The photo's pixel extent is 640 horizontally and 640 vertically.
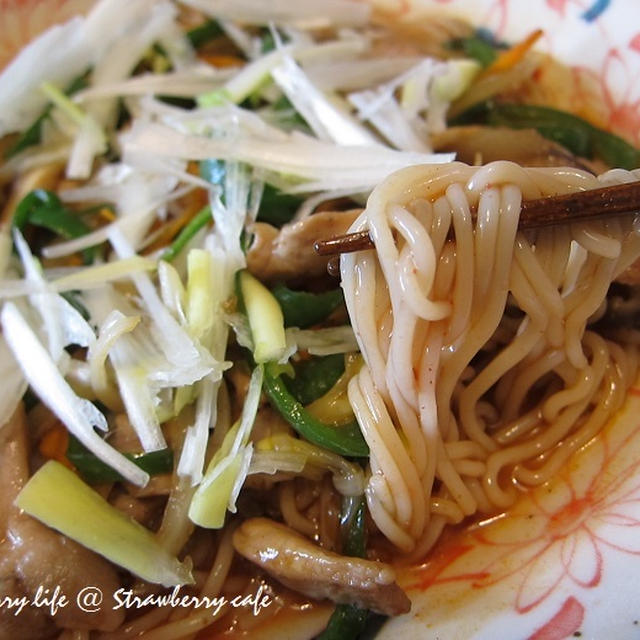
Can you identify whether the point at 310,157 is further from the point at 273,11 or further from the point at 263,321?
the point at 273,11

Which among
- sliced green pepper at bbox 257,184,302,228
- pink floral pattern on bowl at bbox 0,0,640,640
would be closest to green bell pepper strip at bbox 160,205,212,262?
sliced green pepper at bbox 257,184,302,228

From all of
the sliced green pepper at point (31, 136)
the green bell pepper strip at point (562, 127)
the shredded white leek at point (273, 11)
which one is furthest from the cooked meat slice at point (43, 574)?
the shredded white leek at point (273, 11)

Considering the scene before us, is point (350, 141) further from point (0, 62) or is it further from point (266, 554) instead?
point (0, 62)

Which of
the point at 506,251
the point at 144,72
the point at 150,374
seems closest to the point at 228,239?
the point at 150,374

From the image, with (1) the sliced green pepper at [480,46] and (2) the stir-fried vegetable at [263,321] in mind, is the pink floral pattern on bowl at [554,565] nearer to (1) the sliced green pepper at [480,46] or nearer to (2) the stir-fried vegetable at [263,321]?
(2) the stir-fried vegetable at [263,321]

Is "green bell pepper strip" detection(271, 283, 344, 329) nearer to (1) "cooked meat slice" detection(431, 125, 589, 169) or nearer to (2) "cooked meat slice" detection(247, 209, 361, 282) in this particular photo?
(2) "cooked meat slice" detection(247, 209, 361, 282)

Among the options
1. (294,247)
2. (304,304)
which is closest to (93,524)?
(304,304)
